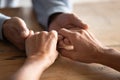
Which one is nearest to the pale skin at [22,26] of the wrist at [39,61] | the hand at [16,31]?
the hand at [16,31]

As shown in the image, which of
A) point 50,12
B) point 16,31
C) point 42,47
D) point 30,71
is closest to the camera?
point 30,71

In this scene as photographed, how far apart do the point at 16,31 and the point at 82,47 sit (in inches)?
9.6

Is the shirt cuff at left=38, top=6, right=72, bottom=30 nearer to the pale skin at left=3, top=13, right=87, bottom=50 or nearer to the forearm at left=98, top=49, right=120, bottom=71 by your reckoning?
the pale skin at left=3, top=13, right=87, bottom=50

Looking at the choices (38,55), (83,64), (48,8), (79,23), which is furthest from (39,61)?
(48,8)

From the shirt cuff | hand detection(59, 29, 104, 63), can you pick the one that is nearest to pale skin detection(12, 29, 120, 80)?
hand detection(59, 29, 104, 63)

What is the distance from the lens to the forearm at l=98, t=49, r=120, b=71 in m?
0.83

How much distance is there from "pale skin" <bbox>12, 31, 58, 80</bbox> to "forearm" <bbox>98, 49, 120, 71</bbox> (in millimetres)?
151

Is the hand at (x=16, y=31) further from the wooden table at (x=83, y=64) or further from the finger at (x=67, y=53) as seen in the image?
the finger at (x=67, y=53)

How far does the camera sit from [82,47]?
890mm

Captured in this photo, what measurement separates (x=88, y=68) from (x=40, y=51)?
0.16m

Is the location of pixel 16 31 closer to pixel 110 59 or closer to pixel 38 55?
pixel 38 55

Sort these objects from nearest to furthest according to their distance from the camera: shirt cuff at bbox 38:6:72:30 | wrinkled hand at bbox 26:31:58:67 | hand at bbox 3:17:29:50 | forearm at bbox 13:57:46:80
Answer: forearm at bbox 13:57:46:80
wrinkled hand at bbox 26:31:58:67
hand at bbox 3:17:29:50
shirt cuff at bbox 38:6:72:30

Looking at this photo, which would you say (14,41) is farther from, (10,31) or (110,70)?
(110,70)

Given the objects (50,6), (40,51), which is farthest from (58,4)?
(40,51)
